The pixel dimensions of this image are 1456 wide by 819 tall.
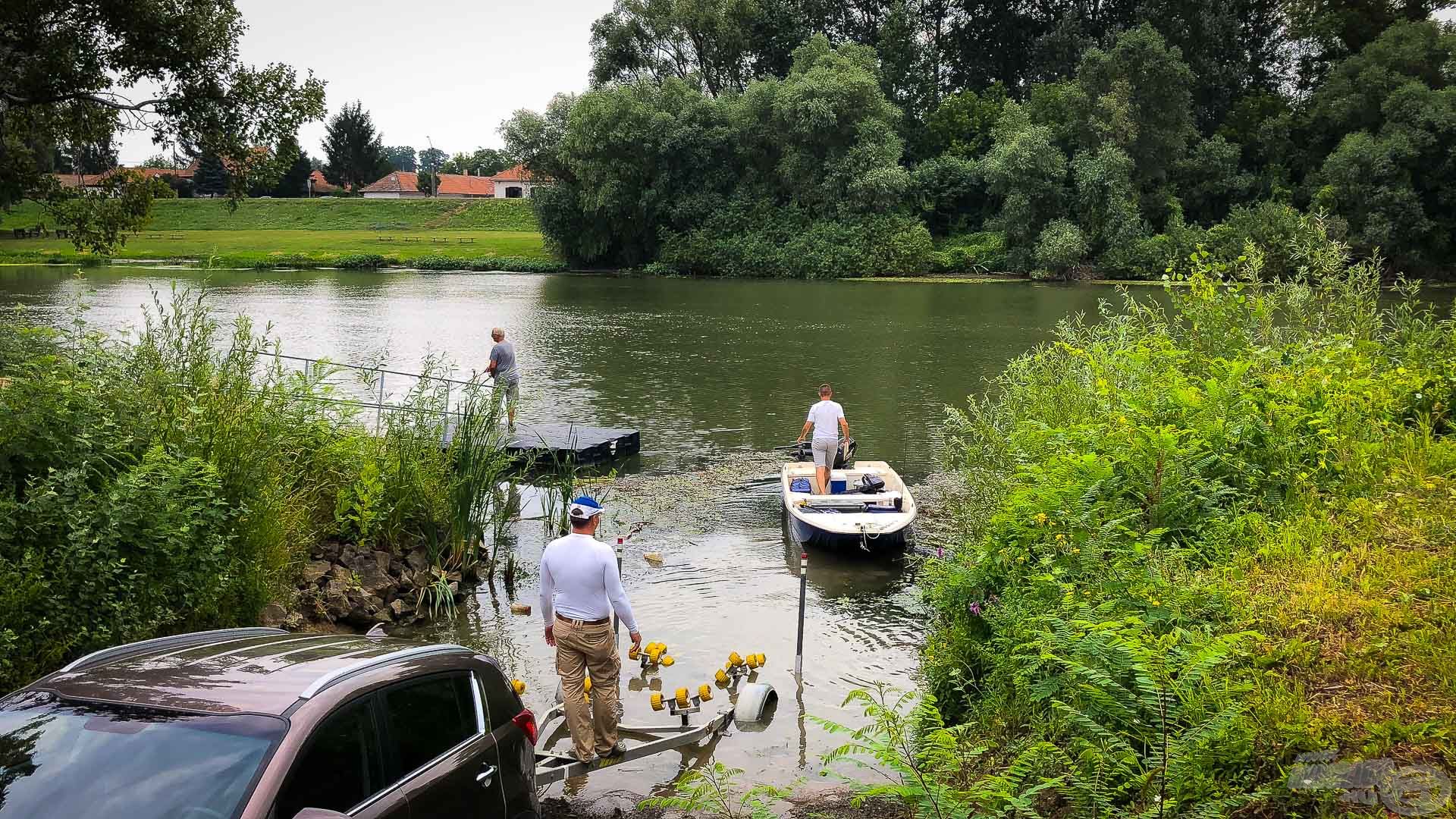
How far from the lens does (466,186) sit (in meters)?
139

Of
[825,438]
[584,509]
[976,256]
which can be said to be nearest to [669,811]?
[584,509]

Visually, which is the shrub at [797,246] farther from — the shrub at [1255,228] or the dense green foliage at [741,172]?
the shrub at [1255,228]

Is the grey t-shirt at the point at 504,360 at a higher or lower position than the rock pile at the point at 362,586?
higher

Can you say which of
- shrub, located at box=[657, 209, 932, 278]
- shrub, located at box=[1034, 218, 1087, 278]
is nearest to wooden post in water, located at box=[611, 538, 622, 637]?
shrub, located at box=[1034, 218, 1087, 278]

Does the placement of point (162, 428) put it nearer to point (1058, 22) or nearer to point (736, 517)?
point (736, 517)

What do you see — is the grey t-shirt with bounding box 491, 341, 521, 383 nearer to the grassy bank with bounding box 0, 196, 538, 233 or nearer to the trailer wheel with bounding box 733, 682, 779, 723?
the trailer wheel with bounding box 733, 682, 779, 723

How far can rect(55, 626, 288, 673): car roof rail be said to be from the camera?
4941 millimetres

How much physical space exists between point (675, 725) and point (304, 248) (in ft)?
277

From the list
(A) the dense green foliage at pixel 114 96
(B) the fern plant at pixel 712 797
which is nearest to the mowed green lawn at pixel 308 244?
(A) the dense green foliage at pixel 114 96

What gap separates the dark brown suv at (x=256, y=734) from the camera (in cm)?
412

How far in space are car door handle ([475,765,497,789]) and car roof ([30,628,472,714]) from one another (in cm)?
62

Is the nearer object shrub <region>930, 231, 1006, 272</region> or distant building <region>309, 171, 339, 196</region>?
shrub <region>930, 231, 1006, 272</region>

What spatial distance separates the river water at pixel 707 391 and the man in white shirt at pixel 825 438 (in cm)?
111

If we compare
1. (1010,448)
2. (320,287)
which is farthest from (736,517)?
(320,287)
